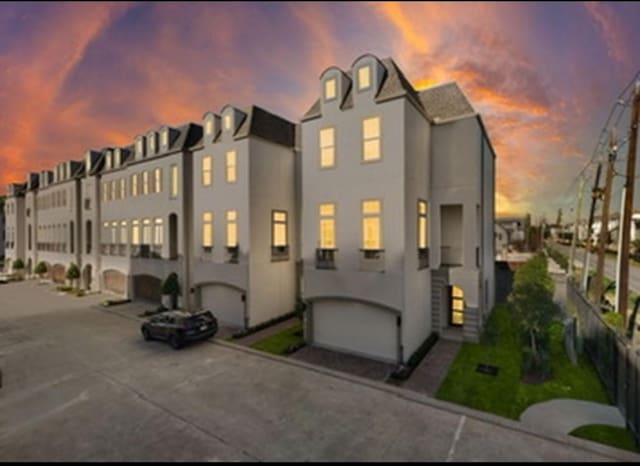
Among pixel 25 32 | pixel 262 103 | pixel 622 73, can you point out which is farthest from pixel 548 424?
pixel 262 103

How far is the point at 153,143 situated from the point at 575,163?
28.5 m

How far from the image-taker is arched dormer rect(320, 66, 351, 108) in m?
12.2

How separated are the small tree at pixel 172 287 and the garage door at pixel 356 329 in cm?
963

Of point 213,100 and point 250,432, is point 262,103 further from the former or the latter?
point 250,432

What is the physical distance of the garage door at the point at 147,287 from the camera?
2050 centimetres

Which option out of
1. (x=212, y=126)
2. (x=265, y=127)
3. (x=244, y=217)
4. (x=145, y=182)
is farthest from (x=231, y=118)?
(x=145, y=182)

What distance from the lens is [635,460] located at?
19.8 feet

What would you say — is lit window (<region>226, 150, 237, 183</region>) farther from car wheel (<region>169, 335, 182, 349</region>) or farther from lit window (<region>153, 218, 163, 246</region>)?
car wheel (<region>169, 335, 182, 349</region>)

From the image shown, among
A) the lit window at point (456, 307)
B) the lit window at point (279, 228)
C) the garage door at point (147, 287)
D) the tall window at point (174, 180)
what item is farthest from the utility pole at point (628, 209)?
the garage door at point (147, 287)

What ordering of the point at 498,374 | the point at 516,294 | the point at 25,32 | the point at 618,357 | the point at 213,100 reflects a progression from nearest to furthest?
the point at 25,32, the point at 618,357, the point at 498,374, the point at 516,294, the point at 213,100

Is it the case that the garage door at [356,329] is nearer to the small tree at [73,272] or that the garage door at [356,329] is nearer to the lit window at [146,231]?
the lit window at [146,231]

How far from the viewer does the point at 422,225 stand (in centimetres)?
1265

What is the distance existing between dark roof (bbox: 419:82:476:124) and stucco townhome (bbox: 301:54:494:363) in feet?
0.19

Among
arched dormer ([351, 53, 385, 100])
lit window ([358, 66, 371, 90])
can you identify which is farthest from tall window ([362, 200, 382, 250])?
lit window ([358, 66, 371, 90])
